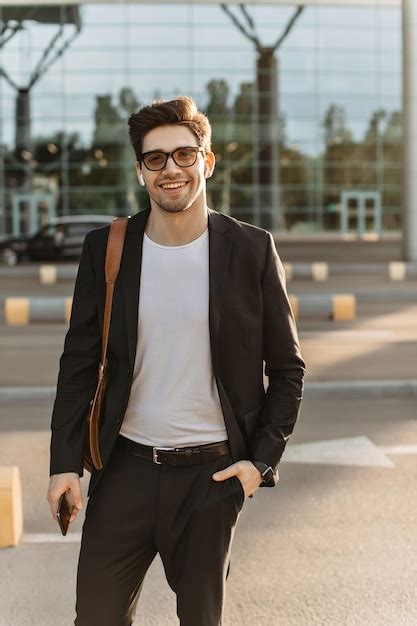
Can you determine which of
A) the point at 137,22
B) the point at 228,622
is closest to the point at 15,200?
the point at 137,22

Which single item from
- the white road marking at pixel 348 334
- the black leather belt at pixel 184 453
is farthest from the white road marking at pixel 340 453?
the white road marking at pixel 348 334

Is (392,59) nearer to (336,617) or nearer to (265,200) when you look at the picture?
(265,200)

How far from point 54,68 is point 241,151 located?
1006 cm

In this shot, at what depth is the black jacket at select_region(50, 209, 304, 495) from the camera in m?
2.77

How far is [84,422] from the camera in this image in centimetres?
286

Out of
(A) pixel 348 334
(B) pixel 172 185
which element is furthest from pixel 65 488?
(A) pixel 348 334

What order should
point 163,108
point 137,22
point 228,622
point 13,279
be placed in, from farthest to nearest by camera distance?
point 137,22 < point 13,279 < point 228,622 < point 163,108

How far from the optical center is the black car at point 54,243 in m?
34.3

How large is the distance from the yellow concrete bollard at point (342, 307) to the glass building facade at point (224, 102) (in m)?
30.3

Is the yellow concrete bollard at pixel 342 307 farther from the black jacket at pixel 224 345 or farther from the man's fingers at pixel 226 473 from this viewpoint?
→ the man's fingers at pixel 226 473

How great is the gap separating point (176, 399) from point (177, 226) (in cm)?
52

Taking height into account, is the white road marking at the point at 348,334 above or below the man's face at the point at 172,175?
below

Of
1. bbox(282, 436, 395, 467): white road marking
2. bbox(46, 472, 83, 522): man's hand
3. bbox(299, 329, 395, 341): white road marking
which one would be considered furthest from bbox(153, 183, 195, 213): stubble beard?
bbox(299, 329, 395, 341): white road marking

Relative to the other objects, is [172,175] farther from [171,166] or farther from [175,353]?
[175,353]
